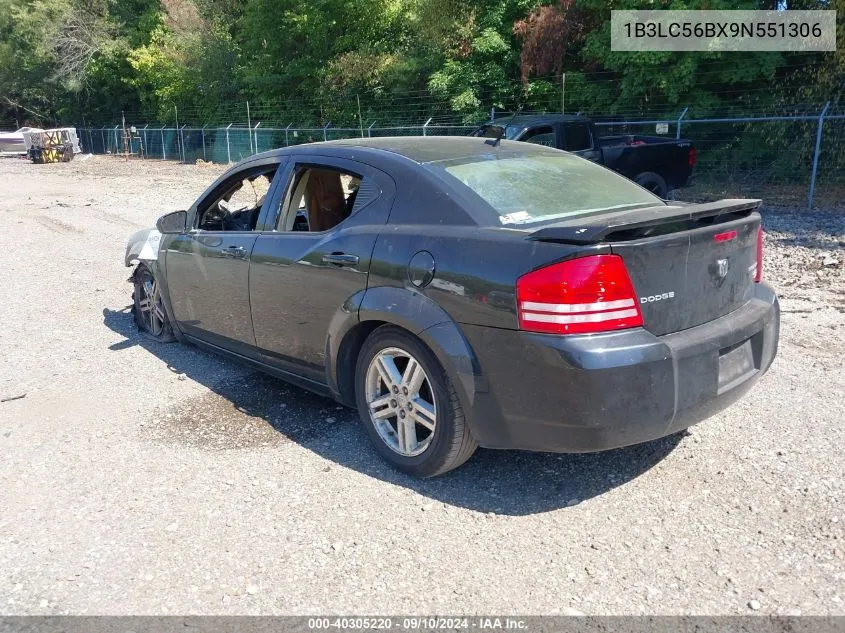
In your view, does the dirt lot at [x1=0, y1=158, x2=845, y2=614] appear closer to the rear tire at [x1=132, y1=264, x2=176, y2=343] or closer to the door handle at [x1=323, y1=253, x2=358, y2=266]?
the rear tire at [x1=132, y1=264, x2=176, y2=343]

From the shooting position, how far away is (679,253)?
10.6 feet

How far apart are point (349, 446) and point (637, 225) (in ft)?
6.81

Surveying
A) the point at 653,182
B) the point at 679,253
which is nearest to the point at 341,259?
the point at 679,253

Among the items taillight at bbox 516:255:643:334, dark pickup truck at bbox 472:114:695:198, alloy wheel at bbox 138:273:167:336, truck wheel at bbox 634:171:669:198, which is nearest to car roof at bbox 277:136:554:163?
taillight at bbox 516:255:643:334

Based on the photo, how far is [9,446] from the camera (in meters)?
4.36

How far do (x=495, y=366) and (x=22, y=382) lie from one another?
158 inches

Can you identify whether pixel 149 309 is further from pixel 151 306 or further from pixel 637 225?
pixel 637 225

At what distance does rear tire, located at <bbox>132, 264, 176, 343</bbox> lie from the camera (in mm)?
6164

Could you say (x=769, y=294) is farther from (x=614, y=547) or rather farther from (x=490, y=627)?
(x=490, y=627)

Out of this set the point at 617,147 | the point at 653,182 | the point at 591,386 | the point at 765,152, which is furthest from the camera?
the point at 765,152

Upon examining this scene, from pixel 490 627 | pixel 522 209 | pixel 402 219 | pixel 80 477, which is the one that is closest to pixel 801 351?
pixel 522 209

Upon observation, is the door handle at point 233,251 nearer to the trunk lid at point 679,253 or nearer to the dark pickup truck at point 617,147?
the trunk lid at point 679,253

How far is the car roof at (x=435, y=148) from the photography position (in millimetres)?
4066

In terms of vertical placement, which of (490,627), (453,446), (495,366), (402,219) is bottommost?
(490,627)
